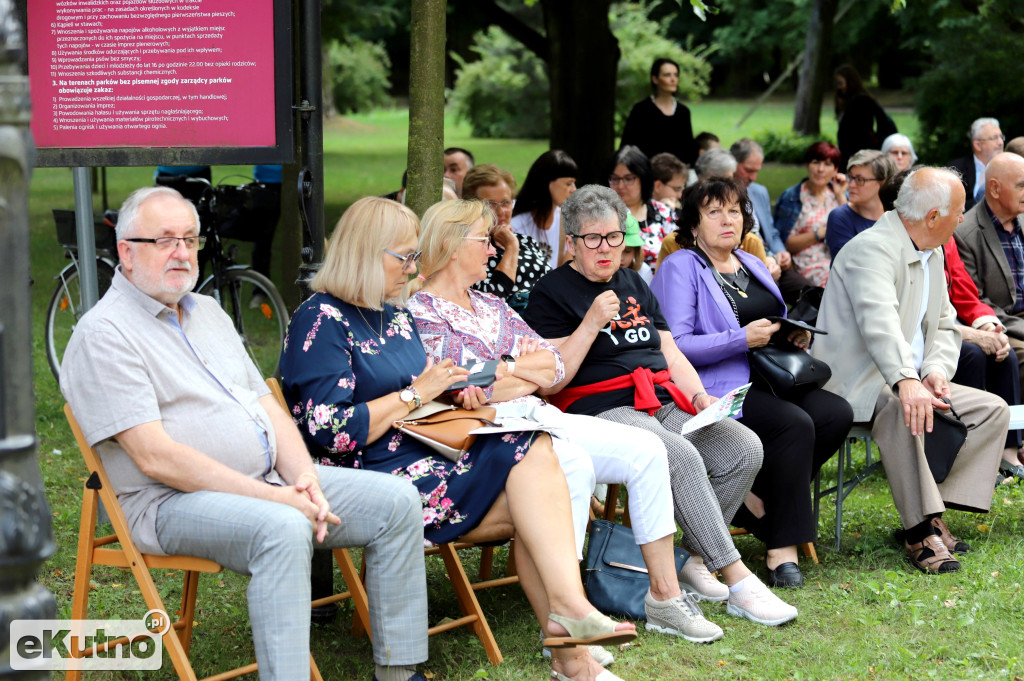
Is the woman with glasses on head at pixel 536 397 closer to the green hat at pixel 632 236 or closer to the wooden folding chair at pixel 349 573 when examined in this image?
the wooden folding chair at pixel 349 573

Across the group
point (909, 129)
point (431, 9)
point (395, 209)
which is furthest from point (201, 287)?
point (909, 129)

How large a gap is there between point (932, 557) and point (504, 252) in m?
2.37

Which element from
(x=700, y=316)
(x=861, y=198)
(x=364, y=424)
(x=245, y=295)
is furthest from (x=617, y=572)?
(x=245, y=295)

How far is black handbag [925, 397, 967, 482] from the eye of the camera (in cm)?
484

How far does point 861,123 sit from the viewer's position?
10359 millimetres

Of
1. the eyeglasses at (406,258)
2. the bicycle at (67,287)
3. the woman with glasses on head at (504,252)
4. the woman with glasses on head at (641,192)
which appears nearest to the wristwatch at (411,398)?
the eyeglasses at (406,258)

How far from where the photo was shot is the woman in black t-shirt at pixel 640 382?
431 cm

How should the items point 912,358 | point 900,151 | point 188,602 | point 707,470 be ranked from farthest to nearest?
point 900,151
point 912,358
point 707,470
point 188,602

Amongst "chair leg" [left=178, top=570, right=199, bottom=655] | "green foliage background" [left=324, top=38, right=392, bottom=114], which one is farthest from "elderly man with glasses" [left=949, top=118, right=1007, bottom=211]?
"green foliage background" [left=324, top=38, right=392, bottom=114]

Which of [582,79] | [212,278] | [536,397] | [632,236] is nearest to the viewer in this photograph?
[536,397]

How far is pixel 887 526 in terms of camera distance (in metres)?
5.33

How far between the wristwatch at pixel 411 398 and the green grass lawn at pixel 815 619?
91cm

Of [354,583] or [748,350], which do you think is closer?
[354,583]

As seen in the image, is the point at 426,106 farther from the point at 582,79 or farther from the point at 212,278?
the point at 582,79
